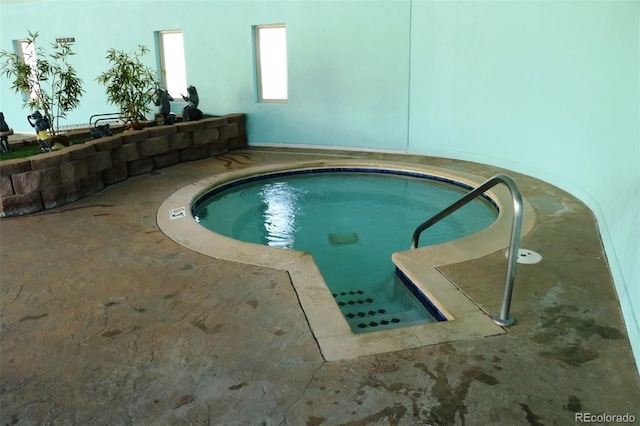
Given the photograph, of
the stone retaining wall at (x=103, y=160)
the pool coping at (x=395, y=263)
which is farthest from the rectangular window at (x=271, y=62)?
the pool coping at (x=395, y=263)

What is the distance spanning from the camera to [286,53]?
7.30m

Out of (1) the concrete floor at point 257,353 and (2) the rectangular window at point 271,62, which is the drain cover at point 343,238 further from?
(2) the rectangular window at point 271,62

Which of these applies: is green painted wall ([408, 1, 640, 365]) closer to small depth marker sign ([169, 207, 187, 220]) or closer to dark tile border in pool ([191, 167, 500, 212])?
Result: dark tile border in pool ([191, 167, 500, 212])

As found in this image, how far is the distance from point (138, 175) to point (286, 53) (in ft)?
10.2

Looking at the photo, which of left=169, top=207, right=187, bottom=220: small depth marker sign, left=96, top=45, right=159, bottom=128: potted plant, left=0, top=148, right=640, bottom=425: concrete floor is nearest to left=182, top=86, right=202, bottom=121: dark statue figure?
left=96, top=45, right=159, bottom=128: potted plant

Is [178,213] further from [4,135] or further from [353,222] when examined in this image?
[4,135]

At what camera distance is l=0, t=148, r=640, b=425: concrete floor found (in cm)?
174

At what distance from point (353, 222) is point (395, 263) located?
163cm

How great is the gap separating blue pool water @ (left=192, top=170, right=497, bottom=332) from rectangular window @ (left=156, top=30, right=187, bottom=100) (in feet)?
11.7

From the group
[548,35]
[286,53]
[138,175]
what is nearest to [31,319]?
[138,175]

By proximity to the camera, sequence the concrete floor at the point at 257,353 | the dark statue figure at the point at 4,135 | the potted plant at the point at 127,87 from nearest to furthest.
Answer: the concrete floor at the point at 257,353 → the dark statue figure at the point at 4,135 → the potted plant at the point at 127,87

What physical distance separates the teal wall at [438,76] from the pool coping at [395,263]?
70 cm

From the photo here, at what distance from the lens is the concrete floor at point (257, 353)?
1736mm

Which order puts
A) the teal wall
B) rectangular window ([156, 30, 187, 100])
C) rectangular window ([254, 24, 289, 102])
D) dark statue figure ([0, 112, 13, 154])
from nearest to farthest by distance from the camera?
the teal wall
dark statue figure ([0, 112, 13, 154])
rectangular window ([254, 24, 289, 102])
rectangular window ([156, 30, 187, 100])
